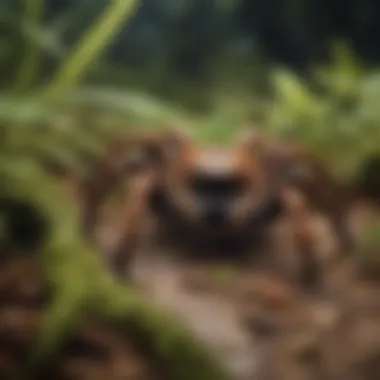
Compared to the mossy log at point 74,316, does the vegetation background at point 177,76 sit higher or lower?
higher

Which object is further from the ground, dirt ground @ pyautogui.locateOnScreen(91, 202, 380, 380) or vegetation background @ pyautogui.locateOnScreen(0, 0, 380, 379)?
vegetation background @ pyautogui.locateOnScreen(0, 0, 380, 379)

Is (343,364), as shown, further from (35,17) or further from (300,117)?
(35,17)

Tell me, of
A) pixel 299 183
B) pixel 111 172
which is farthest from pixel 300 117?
pixel 111 172

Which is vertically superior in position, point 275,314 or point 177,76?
point 177,76

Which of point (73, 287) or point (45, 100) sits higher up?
point (45, 100)

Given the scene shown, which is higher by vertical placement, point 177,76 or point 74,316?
point 177,76

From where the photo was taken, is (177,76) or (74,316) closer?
(74,316)

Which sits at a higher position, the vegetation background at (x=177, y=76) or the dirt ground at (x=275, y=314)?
the vegetation background at (x=177, y=76)

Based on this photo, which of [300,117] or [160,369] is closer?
[160,369]
